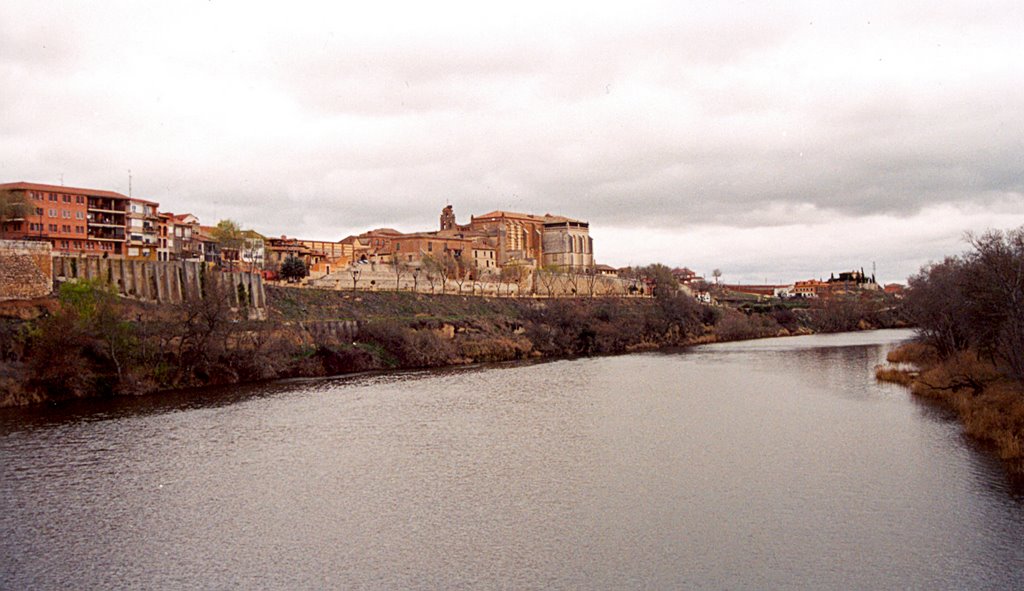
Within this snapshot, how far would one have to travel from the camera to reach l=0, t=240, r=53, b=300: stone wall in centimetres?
4623

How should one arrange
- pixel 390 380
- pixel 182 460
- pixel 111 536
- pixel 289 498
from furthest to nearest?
pixel 390 380 < pixel 182 460 < pixel 289 498 < pixel 111 536

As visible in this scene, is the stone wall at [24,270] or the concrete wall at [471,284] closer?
the stone wall at [24,270]

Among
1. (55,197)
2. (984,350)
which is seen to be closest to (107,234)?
(55,197)

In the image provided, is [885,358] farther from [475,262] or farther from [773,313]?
[475,262]

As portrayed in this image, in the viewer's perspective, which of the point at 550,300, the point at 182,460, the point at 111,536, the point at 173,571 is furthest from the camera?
the point at 550,300

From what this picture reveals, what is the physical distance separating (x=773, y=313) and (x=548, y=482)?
324 ft

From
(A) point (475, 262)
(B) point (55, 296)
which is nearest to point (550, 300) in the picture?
(A) point (475, 262)

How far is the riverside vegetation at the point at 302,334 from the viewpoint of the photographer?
1645 inches

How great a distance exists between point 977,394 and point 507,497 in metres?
22.8

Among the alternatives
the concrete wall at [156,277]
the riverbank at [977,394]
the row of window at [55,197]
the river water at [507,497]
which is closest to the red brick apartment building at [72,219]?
the row of window at [55,197]

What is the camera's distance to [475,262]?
4791 inches

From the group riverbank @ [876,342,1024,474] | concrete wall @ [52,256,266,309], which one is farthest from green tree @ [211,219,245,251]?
riverbank @ [876,342,1024,474]

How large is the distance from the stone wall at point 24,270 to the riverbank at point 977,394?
163 ft

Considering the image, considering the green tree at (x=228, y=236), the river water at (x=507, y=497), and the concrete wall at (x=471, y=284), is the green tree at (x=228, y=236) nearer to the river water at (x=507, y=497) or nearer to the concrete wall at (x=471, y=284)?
the concrete wall at (x=471, y=284)
